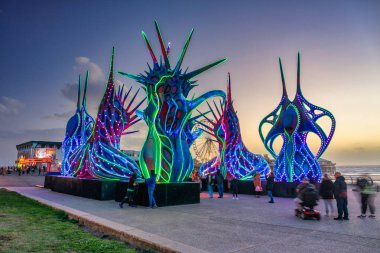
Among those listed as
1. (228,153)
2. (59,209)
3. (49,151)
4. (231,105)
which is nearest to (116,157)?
(59,209)

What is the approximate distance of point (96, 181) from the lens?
16375mm

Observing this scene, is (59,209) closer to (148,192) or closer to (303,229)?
(148,192)

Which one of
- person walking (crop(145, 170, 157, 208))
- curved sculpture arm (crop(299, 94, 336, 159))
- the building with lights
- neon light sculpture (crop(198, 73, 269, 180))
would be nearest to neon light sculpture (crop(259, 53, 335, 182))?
curved sculpture arm (crop(299, 94, 336, 159))

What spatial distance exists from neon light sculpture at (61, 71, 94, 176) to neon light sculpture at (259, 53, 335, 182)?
14.3m

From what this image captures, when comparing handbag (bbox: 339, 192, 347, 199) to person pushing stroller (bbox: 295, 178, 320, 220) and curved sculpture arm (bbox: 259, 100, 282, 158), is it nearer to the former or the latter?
person pushing stroller (bbox: 295, 178, 320, 220)

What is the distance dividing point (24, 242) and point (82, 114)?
60.1 feet

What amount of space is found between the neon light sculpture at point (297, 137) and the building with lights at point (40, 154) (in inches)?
2276

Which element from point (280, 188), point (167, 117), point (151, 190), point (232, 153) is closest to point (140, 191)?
point (151, 190)

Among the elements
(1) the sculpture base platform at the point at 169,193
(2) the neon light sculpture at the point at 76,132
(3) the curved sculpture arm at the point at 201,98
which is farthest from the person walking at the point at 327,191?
(2) the neon light sculpture at the point at 76,132

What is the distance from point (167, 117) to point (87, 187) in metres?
6.65

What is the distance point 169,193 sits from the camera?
44.0 feet

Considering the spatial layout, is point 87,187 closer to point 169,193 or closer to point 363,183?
point 169,193

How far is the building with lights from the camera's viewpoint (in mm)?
79988

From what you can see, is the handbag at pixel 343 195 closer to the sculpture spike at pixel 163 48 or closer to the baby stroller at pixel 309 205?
the baby stroller at pixel 309 205
